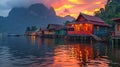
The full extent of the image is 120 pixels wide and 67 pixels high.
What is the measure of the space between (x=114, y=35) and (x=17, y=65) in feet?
84.8

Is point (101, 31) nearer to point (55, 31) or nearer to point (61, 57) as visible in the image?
point (55, 31)

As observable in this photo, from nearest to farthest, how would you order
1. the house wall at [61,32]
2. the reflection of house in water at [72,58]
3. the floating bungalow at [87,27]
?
the reflection of house in water at [72,58]
the floating bungalow at [87,27]
the house wall at [61,32]

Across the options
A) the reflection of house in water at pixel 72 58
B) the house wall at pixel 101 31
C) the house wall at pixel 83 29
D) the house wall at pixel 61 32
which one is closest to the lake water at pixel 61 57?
the reflection of house in water at pixel 72 58

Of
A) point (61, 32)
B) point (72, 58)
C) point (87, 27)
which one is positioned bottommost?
point (72, 58)

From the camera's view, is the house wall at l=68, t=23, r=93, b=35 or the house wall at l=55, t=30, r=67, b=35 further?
the house wall at l=55, t=30, r=67, b=35

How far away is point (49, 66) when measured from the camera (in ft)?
63.0

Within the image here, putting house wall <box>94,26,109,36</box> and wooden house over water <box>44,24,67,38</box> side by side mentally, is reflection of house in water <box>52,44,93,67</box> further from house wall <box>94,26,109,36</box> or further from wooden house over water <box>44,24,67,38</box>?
wooden house over water <box>44,24,67,38</box>

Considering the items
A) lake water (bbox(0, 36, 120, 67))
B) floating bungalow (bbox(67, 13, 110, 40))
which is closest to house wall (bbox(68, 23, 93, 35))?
floating bungalow (bbox(67, 13, 110, 40))

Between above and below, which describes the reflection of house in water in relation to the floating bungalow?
below

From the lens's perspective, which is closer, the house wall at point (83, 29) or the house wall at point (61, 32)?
the house wall at point (83, 29)

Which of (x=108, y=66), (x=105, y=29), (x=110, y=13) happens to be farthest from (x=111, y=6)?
(x=108, y=66)

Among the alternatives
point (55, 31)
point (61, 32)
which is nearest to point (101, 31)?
point (61, 32)

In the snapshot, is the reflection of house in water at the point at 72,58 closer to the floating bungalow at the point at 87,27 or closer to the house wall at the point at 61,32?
the floating bungalow at the point at 87,27

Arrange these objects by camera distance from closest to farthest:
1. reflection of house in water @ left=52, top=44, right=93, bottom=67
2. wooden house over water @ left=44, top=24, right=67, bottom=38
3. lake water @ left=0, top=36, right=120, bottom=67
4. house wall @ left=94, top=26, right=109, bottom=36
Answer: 1. lake water @ left=0, top=36, right=120, bottom=67
2. reflection of house in water @ left=52, top=44, right=93, bottom=67
3. house wall @ left=94, top=26, right=109, bottom=36
4. wooden house over water @ left=44, top=24, right=67, bottom=38
